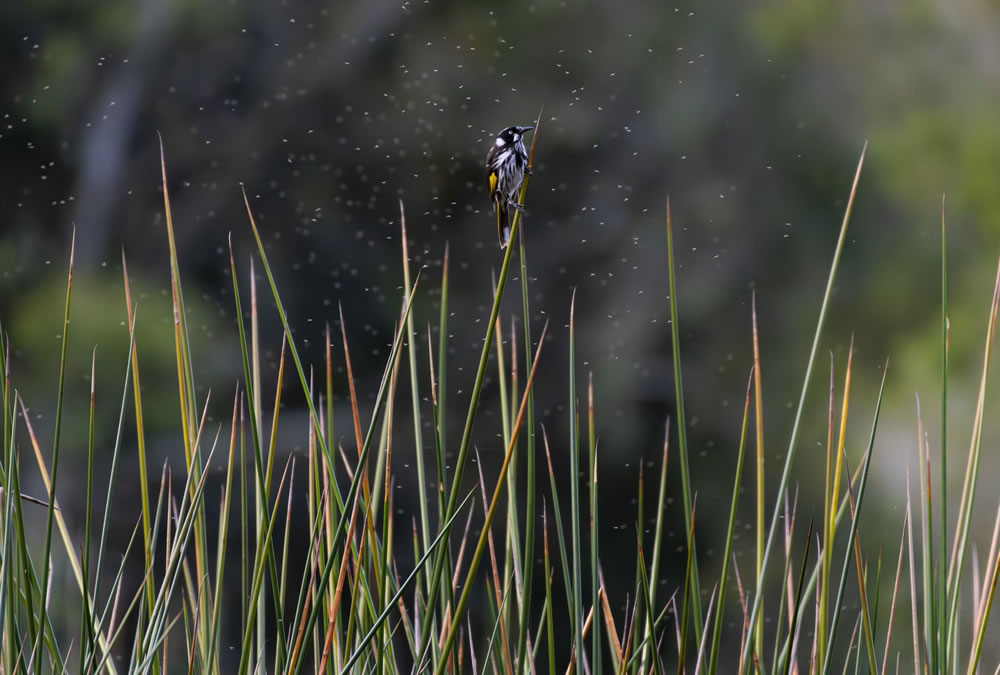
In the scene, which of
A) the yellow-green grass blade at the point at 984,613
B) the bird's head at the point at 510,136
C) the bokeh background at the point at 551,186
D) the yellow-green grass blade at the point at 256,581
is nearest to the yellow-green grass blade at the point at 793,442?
the yellow-green grass blade at the point at 984,613

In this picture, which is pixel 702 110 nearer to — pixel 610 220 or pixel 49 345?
pixel 610 220

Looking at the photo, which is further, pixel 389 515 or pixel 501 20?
pixel 501 20

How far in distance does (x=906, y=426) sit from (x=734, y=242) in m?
1.35

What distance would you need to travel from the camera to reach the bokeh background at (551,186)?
5.37 metres

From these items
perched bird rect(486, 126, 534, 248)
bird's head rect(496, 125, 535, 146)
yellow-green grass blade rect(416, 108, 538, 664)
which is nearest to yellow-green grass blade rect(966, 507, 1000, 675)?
yellow-green grass blade rect(416, 108, 538, 664)

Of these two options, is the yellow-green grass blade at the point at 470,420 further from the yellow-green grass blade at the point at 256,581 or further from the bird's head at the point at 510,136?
the bird's head at the point at 510,136

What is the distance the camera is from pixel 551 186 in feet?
18.4

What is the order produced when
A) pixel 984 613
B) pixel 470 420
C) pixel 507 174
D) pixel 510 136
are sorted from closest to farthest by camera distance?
1. pixel 470 420
2. pixel 984 613
3. pixel 507 174
4. pixel 510 136

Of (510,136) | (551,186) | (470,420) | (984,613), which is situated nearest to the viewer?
(470,420)

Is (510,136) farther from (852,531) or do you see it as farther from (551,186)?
(551,186)

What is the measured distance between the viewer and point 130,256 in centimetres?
580

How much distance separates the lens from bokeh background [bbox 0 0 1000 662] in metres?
5.37

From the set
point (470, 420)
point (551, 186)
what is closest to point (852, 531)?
Result: point (470, 420)

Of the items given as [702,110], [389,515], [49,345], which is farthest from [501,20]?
[389,515]
